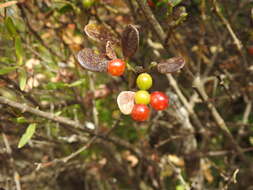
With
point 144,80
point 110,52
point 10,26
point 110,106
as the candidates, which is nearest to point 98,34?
point 110,52

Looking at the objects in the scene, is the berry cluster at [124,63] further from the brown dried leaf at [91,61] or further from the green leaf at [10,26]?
the green leaf at [10,26]

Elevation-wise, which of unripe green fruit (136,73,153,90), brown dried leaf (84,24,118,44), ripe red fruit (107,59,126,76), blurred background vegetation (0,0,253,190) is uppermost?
brown dried leaf (84,24,118,44)

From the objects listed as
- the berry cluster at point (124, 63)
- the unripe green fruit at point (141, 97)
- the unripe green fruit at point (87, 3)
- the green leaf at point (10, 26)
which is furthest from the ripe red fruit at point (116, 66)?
the unripe green fruit at point (87, 3)

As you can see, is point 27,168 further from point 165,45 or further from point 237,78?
point 237,78

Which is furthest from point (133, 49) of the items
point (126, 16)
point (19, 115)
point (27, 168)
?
point (27, 168)

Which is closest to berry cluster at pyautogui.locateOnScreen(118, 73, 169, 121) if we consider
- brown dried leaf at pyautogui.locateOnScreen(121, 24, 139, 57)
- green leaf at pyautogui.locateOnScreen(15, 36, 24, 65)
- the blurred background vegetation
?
brown dried leaf at pyautogui.locateOnScreen(121, 24, 139, 57)

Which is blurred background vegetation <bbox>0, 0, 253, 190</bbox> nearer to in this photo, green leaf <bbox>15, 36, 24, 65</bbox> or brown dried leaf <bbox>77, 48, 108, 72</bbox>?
green leaf <bbox>15, 36, 24, 65</bbox>
